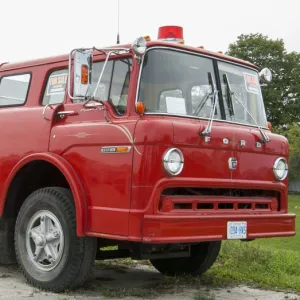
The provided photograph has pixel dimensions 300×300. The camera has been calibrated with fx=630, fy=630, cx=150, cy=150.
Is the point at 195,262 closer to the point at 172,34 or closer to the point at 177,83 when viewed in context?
the point at 177,83

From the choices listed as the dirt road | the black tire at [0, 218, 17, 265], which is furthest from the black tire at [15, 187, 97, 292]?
the black tire at [0, 218, 17, 265]

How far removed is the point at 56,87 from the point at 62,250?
1.87 m

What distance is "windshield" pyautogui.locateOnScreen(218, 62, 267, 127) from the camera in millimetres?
6949

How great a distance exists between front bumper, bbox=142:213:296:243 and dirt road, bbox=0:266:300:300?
2.32 ft

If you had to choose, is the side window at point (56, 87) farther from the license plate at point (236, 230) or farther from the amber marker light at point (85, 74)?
the license plate at point (236, 230)

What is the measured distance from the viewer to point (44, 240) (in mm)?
6594

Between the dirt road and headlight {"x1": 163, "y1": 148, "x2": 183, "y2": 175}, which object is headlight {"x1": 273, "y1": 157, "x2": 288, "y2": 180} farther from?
headlight {"x1": 163, "y1": 148, "x2": 183, "y2": 175}

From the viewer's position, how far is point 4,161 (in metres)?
7.19

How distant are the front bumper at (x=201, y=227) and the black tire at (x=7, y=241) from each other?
7.42 ft

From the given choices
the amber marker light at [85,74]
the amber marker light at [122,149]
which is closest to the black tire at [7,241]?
the amber marker light at [122,149]

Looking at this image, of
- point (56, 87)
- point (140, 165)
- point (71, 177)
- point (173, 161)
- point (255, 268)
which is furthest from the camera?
point (255, 268)

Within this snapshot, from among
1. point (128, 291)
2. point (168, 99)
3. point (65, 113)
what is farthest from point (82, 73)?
point (128, 291)

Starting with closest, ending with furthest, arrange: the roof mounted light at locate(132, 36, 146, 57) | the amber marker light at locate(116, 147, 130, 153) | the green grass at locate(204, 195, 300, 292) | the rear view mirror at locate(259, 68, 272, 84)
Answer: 1. the amber marker light at locate(116, 147, 130, 153)
2. the roof mounted light at locate(132, 36, 146, 57)
3. the green grass at locate(204, 195, 300, 292)
4. the rear view mirror at locate(259, 68, 272, 84)

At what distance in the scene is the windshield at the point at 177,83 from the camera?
245 inches
